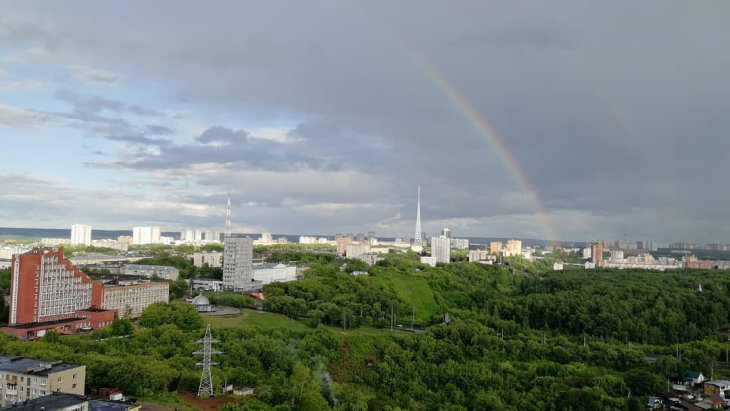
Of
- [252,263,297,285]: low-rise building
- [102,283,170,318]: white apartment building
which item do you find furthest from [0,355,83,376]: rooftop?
[252,263,297,285]: low-rise building

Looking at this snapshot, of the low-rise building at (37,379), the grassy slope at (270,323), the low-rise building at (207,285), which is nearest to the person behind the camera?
the low-rise building at (37,379)

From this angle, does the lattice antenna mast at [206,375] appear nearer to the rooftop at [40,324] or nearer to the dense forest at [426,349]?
the dense forest at [426,349]

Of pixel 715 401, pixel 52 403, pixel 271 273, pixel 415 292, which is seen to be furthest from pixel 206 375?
pixel 271 273

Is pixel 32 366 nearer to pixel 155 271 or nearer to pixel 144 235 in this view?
pixel 155 271

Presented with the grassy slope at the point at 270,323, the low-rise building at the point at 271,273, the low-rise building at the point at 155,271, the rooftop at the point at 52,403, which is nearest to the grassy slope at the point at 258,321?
the grassy slope at the point at 270,323

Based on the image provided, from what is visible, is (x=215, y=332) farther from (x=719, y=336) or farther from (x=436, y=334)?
(x=719, y=336)

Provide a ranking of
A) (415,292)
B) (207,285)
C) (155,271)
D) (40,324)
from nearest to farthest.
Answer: (40,324) < (207,285) < (415,292) < (155,271)

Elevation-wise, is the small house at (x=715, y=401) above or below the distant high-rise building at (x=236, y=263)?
below
